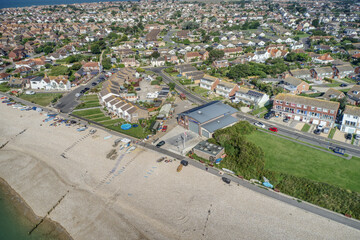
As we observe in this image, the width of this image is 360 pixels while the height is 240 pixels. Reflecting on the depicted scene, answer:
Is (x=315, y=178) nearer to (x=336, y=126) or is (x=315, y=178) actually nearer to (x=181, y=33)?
(x=336, y=126)

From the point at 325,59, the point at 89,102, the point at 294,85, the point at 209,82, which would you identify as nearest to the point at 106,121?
the point at 89,102

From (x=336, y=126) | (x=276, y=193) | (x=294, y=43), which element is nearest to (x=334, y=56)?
(x=294, y=43)

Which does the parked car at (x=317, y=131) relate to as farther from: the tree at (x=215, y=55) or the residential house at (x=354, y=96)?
the tree at (x=215, y=55)

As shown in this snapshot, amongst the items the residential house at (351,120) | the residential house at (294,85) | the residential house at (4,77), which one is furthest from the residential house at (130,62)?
the residential house at (351,120)

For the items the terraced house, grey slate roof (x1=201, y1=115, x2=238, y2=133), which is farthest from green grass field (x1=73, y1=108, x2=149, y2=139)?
the terraced house

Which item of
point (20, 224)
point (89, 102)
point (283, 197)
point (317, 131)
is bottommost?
point (20, 224)

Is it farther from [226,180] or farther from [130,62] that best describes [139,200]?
[130,62]
